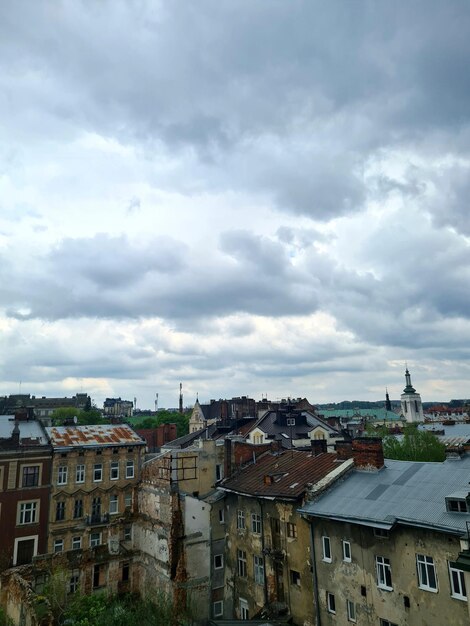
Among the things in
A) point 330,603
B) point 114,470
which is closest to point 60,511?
point 114,470

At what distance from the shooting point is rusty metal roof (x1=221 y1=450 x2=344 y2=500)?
98.4ft

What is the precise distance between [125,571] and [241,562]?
42.9 feet

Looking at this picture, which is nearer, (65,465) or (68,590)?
(68,590)

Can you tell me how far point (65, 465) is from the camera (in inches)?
1602

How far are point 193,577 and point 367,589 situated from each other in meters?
16.3

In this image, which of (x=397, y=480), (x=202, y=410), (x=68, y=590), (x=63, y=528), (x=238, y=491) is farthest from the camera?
(x=202, y=410)

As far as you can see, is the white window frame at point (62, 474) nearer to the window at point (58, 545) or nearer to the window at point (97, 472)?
the window at point (97, 472)

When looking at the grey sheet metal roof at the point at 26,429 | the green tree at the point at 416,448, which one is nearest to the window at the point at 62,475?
the grey sheet metal roof at the point at 26,429

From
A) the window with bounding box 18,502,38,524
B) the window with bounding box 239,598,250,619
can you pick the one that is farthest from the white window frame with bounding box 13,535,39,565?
the window with bounding box 239,598,250,619

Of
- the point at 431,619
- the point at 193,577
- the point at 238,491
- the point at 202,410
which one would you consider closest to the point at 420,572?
the point at 431,619

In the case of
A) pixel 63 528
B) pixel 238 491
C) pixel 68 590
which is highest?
pixel 238 491

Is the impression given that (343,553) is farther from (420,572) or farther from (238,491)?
(238,491)

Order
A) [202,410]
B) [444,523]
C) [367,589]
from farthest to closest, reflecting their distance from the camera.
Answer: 1. [202,410]
2. [367,589]
3. [444,523]

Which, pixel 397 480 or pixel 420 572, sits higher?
pixel 397 480
